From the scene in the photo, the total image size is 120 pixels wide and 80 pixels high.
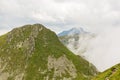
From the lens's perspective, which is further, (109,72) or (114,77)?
(109,72)

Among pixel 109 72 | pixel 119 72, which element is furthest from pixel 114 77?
pixel 109 72

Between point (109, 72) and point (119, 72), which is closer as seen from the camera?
point (119, 72)

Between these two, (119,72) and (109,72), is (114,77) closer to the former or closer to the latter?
(119,72)

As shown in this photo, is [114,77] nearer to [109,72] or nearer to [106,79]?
[106,79]

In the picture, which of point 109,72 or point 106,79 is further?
point 109,72
